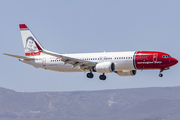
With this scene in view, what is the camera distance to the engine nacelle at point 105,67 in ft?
230

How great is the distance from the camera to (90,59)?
74.6m

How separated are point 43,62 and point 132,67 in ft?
67.8

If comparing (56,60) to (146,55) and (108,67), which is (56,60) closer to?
(108,67)

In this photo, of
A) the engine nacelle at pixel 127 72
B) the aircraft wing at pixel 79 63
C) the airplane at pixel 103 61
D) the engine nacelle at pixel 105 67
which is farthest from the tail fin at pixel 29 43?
the engine nacelle at pixel 127 72

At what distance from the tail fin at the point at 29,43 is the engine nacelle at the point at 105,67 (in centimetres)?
1785

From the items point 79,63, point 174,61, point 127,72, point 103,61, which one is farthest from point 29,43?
point 174,61

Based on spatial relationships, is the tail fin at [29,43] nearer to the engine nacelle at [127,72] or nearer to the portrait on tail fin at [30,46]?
the portrait on tail fin at [30,46]

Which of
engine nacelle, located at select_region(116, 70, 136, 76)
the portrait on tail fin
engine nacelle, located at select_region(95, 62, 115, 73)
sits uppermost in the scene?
the portrait on tail fin

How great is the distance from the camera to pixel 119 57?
235 feet

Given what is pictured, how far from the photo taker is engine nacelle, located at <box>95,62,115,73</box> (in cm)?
7000

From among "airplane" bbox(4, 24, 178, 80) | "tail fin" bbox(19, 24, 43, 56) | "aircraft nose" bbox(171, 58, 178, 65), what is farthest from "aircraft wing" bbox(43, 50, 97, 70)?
"aircraft nose" bbox(171, 58, 178, 65)

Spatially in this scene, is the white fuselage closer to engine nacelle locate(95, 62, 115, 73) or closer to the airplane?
the airplane

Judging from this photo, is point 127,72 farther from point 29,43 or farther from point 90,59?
point 29,43

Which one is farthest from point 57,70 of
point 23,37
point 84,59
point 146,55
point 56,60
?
point 146,55
